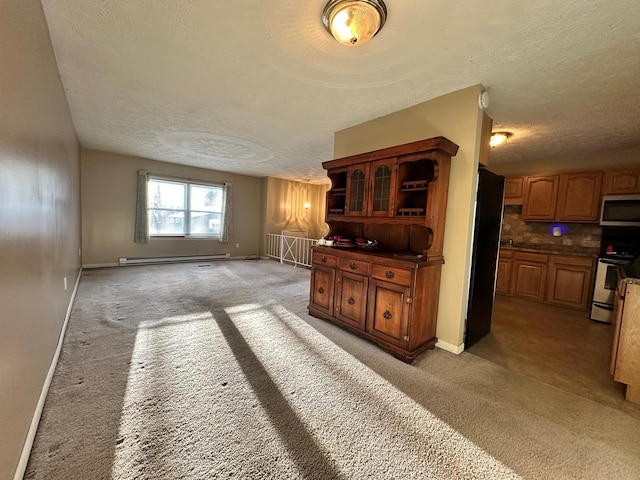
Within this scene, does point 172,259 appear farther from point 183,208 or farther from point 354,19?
point 354,19

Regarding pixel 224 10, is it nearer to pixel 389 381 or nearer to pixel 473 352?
pixel 389 381

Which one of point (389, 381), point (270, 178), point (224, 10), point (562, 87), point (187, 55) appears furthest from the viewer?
point (270, 178)

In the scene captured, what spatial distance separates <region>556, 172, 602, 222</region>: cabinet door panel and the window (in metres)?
7.09

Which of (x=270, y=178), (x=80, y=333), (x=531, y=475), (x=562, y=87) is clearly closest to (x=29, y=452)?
(x=80, y=333)

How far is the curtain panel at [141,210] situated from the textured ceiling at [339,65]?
2.35m

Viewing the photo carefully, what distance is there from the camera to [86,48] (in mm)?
2055

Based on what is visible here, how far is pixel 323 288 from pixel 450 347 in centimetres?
142

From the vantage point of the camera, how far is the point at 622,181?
3568 mm

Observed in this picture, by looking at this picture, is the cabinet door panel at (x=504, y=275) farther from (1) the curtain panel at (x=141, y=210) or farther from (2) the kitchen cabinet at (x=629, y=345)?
(1) the curtain panel at (x=141, y=210)

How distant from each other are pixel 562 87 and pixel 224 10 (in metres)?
2.78

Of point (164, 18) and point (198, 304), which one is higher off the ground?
point (164, 18)

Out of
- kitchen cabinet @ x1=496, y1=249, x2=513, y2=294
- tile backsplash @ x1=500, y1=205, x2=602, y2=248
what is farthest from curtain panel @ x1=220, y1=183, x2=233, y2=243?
tile backsplash @ x1=500, y1=205, x2=602, y2=248

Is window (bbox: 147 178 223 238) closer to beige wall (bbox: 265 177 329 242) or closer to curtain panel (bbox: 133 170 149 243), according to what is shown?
curtain panel (bbox: 133 170 149 243)

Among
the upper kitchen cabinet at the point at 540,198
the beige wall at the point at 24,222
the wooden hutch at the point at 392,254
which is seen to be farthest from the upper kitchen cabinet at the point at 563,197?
the beige wall at the point at 24,222
